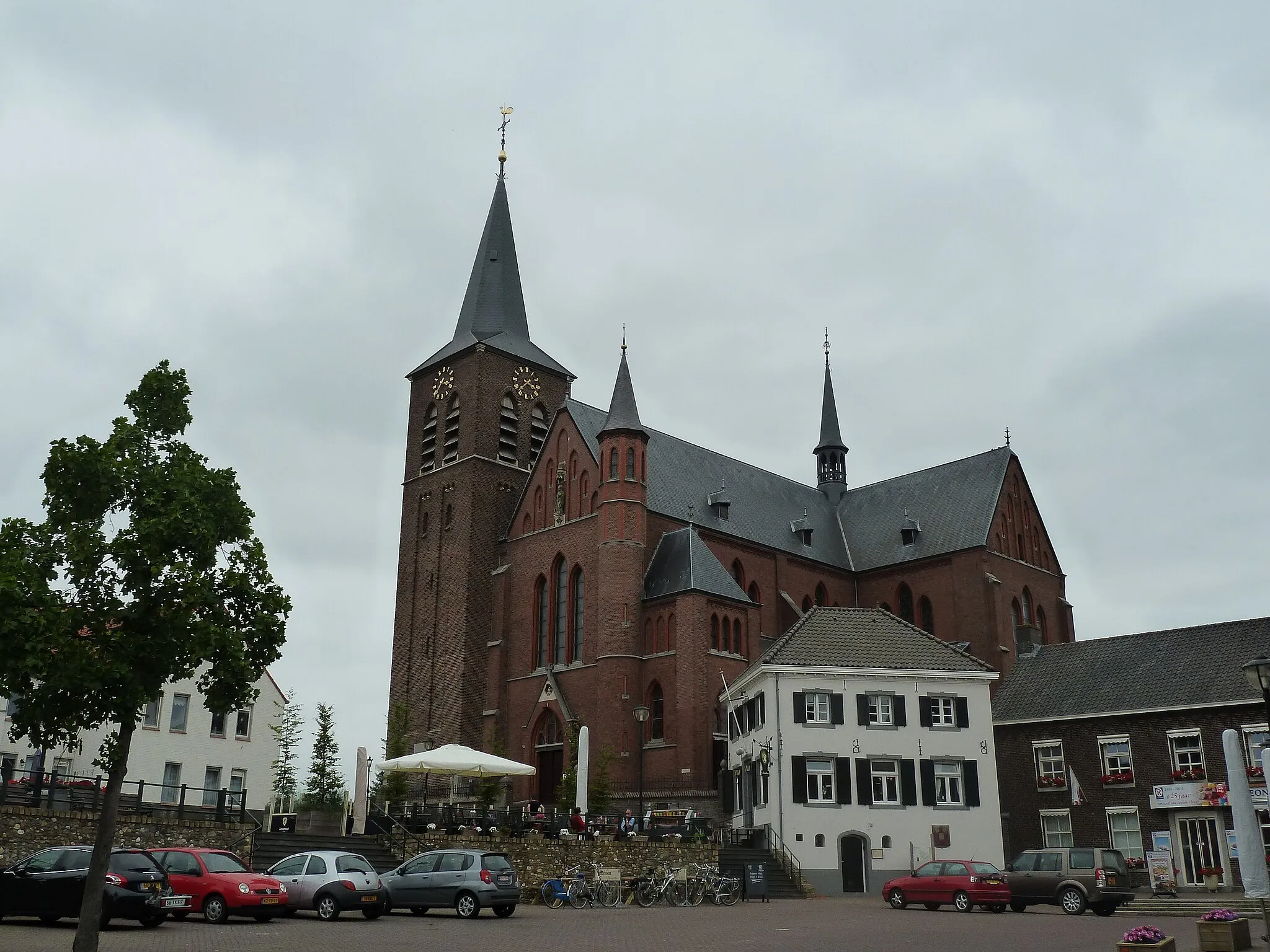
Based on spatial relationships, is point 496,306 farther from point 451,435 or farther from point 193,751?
point 193,751

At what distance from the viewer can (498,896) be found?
2450 centimetres

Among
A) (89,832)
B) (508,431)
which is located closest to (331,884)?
(89,832)

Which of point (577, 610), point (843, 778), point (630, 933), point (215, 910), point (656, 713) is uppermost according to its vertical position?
point (577, 610)

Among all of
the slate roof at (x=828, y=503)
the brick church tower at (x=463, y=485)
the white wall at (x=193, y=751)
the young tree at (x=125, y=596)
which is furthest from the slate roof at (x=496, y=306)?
the young tree at (x=125, y=596)

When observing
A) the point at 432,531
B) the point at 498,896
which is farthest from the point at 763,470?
the point at 498,896

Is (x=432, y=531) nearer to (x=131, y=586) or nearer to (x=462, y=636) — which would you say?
(x=462, y=636)

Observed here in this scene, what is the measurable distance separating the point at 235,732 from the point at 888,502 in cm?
3289

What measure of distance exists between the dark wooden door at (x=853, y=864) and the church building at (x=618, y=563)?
822 cm

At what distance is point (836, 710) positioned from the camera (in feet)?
122

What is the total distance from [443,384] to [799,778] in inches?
1133

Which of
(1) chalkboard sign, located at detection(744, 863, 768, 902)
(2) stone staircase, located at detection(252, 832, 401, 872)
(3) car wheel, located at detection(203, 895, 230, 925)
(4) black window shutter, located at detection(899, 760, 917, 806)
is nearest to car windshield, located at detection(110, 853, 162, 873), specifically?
(3) car wheel, located at detection(203, 895, 230, 925)

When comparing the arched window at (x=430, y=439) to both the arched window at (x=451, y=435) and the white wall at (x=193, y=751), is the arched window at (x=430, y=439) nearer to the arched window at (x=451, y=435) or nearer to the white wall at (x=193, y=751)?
the arched window at (x=451, y=435)

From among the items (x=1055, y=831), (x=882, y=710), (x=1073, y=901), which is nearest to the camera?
(x=1073, y=901)

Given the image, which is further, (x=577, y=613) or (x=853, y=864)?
(x=577, y=613)
